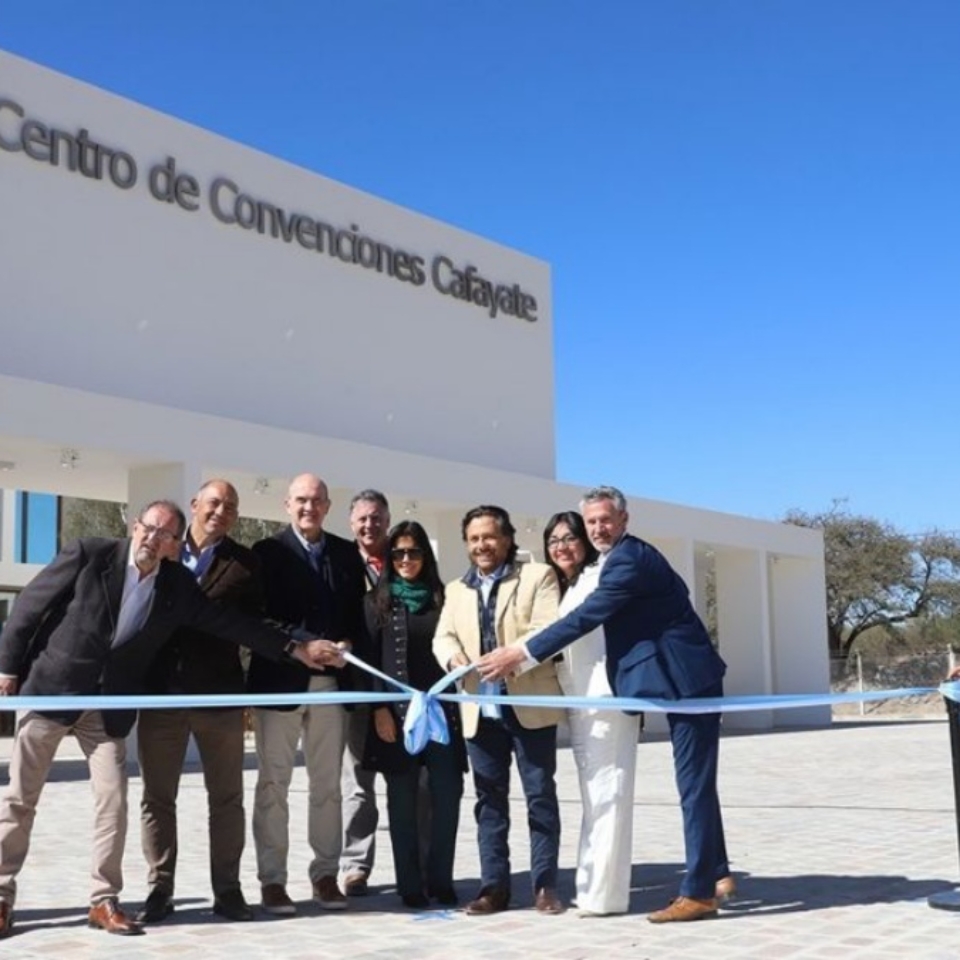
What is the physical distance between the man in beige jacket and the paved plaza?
255 millimetres

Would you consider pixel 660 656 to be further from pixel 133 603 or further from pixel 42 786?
pixel 42 786

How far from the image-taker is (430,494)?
61.2 ft

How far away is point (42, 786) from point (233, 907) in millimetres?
993

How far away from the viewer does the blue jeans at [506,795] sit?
20.1ft

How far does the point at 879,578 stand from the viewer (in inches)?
1891

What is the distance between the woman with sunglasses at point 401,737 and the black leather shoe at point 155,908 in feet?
3.42

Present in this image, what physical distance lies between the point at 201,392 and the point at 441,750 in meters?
12.5

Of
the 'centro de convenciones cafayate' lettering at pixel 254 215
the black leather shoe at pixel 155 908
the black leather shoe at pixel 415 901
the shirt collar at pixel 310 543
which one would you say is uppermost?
the 'centro de convenciones cafayate' lettering at pixel 254 215

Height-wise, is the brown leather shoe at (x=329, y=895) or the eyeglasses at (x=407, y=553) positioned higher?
the eyeglasses at (x=407, y=553)

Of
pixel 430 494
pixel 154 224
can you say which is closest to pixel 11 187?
pixel 154 224

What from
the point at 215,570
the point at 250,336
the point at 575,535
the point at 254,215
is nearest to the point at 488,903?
the point at 575,535

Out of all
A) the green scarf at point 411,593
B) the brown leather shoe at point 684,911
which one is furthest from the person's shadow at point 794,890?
the green scarf at point 411,593

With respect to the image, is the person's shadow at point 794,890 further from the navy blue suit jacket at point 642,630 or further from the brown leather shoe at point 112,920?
the brown leather shoe at point 112,920

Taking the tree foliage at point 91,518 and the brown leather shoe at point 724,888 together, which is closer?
the brown leather shoe at point 724,888
